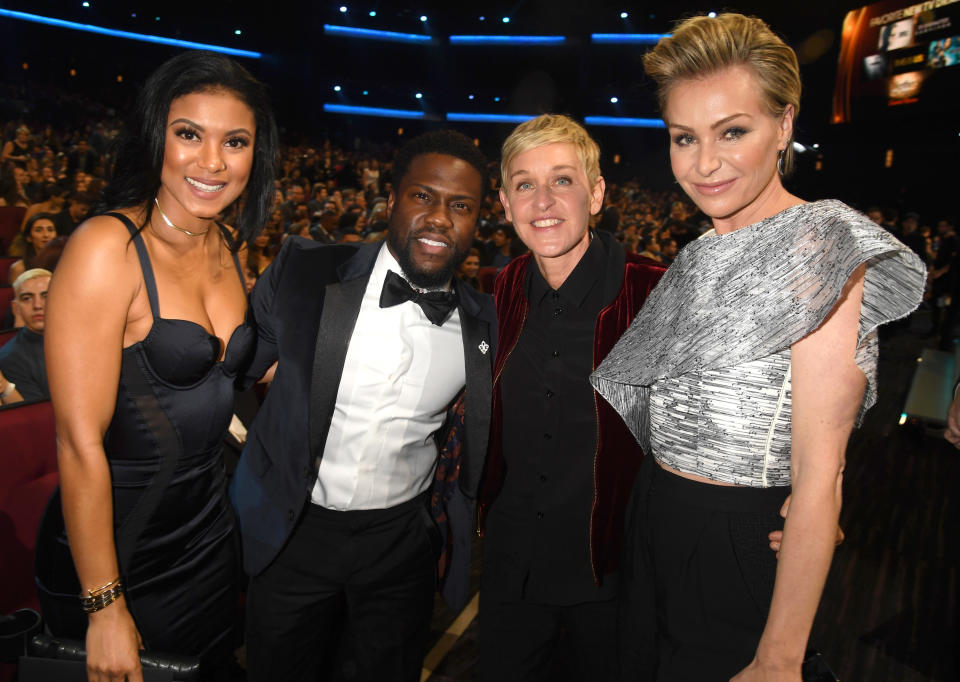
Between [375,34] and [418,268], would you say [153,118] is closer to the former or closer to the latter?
[418,268]

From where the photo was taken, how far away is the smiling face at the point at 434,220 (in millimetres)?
1949

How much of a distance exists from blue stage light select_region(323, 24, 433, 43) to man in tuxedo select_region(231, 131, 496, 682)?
29.2m

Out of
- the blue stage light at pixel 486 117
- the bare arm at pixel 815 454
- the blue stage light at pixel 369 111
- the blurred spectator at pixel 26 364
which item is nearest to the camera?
the bare arm at pixel 815 454

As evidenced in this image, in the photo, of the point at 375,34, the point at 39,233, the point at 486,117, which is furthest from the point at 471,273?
the point at 486,117

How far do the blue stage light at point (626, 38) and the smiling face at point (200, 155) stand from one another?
26.0m

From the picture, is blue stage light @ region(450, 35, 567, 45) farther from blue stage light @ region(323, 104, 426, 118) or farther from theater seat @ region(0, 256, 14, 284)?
theater seat @ region(0, 256, 14, 284)

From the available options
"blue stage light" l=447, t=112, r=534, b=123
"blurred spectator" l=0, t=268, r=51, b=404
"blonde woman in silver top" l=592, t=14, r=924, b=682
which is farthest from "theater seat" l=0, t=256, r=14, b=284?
"blue stage light" l=447, t=112, r=534, b=123

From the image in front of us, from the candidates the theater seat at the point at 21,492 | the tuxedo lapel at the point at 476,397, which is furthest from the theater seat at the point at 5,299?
the tuxedo lapel at the point at 476,397

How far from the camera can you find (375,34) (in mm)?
27594

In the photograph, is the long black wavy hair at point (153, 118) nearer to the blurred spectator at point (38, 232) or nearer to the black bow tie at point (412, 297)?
the black bow tie at point (412, 297)

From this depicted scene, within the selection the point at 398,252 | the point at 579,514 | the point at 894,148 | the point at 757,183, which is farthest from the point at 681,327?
the point at 894,148

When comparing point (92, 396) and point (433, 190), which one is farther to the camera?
point (433, 190)

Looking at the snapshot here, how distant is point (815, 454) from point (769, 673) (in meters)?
0.46

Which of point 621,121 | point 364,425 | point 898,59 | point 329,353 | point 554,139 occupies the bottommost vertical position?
point 364,425
